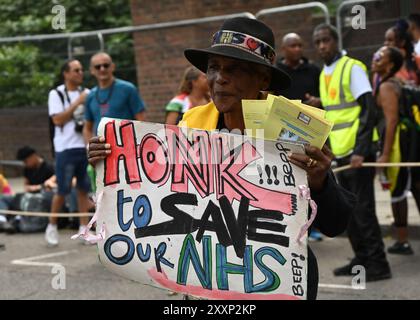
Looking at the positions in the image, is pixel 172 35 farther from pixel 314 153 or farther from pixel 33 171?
pixel 314 153

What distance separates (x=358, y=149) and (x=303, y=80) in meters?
1.38

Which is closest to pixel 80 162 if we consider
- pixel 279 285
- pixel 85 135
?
pixel 85 135

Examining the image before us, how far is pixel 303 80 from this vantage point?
7652 mm

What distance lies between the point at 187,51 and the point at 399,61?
4.17 metres

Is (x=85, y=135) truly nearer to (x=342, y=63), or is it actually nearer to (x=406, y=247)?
(x=342, y=63)

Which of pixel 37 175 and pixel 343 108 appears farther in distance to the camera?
pixel 37 175

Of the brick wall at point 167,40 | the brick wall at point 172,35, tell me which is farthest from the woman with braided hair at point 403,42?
the brick wall at point 167,40

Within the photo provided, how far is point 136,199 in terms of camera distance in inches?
115

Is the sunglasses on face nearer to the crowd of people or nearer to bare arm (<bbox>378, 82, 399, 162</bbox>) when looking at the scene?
the crowd of people

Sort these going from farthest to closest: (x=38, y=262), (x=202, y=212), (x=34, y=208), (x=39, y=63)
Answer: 1. (x=39, y=63)
2. (x=34, y=208)
3. (x=38, y=262)
4. (x=202, y=212)

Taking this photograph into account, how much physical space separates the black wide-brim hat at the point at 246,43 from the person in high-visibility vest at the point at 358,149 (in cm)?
358

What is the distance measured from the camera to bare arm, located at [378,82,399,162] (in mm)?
6848

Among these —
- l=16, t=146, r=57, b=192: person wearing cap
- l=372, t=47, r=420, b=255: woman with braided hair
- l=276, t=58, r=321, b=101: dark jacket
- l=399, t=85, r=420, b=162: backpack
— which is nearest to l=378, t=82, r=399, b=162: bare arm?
l=372, t=47, r=420, b=255: woman with braided hair

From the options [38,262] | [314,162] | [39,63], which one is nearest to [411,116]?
[38,262]
